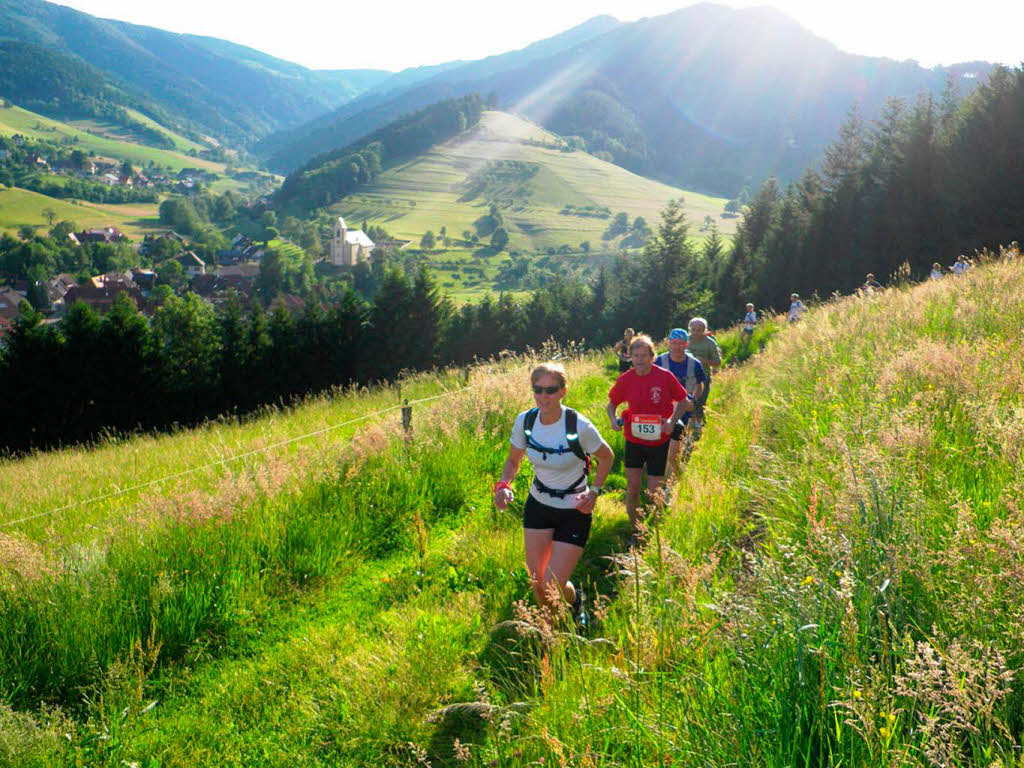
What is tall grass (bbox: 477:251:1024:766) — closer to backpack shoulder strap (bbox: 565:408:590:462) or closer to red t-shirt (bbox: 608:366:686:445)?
red t-shirt (bbox: 608:366:686:445)

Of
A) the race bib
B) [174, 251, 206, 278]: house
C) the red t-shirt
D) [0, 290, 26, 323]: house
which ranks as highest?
the red t-shirt

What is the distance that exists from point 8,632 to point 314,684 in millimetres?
2214

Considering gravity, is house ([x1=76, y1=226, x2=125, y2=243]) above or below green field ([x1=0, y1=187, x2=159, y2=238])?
below

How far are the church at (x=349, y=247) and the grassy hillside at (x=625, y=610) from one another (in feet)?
493

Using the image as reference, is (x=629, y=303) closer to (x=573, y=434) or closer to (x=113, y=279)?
(x=573, y=434)

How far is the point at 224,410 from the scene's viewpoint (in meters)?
37.2

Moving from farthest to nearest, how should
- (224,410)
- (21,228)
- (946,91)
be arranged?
(21,228)
(946,91)
(224,410)

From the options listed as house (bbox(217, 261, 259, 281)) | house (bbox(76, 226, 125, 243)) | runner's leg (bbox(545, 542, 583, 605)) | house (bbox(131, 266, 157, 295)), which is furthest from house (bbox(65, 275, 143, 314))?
runner's leg (bbox(545, 542, 583, 605))

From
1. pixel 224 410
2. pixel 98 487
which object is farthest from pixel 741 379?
pixel 224 410

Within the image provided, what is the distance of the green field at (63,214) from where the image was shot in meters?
162

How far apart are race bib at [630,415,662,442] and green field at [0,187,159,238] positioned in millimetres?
199628

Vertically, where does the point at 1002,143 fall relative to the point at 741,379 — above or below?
above

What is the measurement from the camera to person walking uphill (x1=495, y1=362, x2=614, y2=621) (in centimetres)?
448

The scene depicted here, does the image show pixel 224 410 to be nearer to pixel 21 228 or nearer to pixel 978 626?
pixel 978 626
